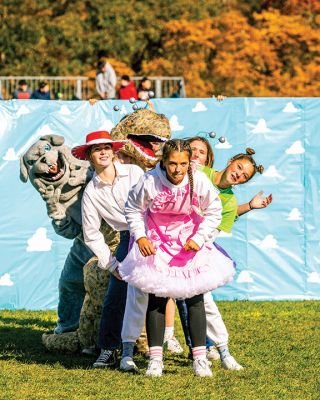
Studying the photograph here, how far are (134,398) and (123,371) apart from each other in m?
0.92

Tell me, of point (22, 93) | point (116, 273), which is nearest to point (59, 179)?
point (116, 273)

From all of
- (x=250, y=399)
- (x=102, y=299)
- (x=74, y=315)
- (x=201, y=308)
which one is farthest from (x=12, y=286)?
(x=250, y=399)

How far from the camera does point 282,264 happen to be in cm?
1163

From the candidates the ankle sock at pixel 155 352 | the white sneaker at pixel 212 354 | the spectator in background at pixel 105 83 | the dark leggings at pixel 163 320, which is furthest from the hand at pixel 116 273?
the spectator in background at pixel 105 83

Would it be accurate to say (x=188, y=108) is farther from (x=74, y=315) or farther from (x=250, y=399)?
(x=250, y=399)

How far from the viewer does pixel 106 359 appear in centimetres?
800

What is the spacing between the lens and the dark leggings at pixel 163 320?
7438 mm

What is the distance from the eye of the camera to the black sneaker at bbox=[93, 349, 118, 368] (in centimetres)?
798

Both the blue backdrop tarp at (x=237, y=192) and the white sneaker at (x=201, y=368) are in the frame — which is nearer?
the white sneaker at (x=201, y=368)

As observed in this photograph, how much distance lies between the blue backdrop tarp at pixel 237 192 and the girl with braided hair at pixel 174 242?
12.7 ft

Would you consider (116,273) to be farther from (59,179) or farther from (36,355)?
(36,355)

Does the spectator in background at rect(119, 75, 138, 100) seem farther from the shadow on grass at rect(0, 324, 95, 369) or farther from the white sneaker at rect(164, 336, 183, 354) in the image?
the white sneaker at rect(164, 336, 183, 354)

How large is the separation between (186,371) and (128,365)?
1.30ft

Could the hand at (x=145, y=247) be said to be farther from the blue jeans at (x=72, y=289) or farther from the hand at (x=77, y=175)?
the blue jeans at (x=72, y=289)
